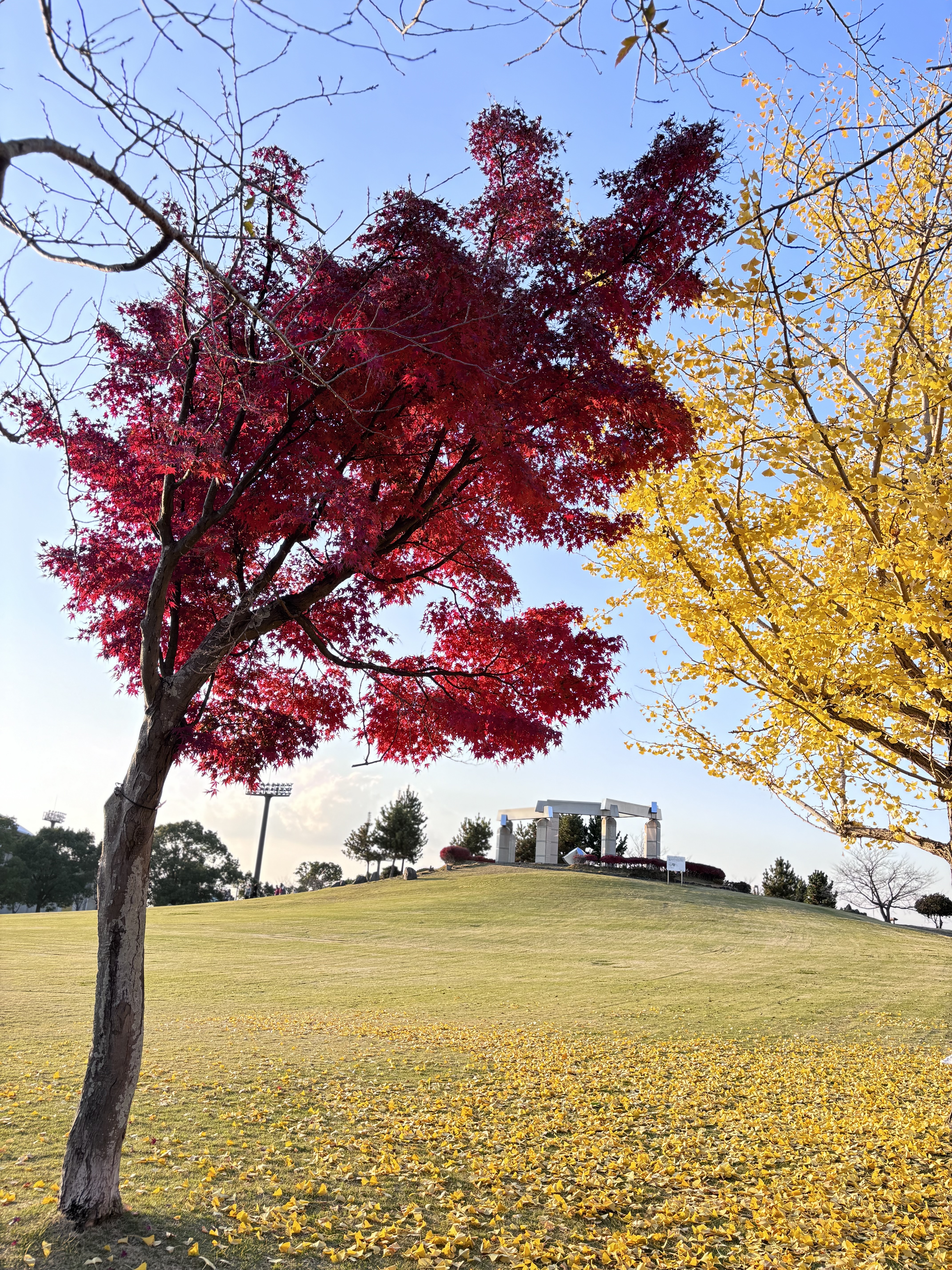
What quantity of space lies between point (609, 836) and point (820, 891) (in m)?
12.0

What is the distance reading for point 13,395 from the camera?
4672 mm

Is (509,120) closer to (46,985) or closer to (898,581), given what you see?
(898,581)

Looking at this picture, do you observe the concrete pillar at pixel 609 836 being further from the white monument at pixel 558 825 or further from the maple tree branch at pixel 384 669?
the maple tree branch at pixel 384 669

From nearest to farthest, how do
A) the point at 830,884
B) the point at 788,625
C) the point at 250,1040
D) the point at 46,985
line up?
1. the point at 788,625
2. the point at 250,1040
3. the point at 46,985
4. the point at 830,884

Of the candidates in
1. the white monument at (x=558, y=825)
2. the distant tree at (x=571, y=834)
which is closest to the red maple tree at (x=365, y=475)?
the white monument at (x=558, y=825)

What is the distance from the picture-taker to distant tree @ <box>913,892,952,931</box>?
34.2 meters

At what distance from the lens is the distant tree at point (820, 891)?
4031 centimetres

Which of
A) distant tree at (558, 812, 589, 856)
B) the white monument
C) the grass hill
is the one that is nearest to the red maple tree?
the grass hill

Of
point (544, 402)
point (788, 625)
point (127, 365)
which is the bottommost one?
point (788, 625)

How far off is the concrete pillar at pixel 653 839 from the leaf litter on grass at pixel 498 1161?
2934 cm

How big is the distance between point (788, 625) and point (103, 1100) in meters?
5.90

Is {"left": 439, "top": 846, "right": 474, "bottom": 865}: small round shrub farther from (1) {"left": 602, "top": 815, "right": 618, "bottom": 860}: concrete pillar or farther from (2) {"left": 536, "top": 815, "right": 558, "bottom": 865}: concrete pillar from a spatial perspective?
(1) {"left": 602, "top": 815, "right": 618, "bottom": 860}: concrete pillar

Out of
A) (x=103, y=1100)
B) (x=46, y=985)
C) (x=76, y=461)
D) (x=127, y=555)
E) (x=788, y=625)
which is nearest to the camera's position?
(x=103, y=1100)

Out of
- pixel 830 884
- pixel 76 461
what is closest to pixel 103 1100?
pixel 76 461
